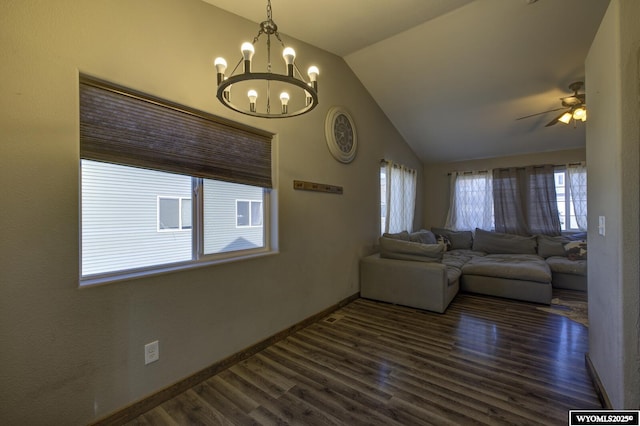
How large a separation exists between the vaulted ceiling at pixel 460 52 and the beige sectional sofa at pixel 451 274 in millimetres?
2037

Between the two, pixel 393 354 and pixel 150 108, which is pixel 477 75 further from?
pixel 150 108

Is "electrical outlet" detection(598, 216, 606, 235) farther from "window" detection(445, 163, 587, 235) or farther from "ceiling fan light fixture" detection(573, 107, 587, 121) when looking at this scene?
"window" detection(445, 163, 587, 235)

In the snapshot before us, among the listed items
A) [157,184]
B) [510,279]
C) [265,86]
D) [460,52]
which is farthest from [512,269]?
[157,184]

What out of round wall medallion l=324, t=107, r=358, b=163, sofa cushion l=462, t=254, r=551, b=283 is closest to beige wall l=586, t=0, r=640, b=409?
sofa cushion l=462, t=254, r=551, b=283

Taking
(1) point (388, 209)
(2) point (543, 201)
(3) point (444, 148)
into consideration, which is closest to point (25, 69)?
(1) point (388, 209)

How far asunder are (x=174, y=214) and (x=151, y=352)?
36.0 inches

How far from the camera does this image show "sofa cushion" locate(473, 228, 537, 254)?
187 inches

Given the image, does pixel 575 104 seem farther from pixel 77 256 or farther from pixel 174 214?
pixel 77 256

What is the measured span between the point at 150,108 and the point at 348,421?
231 cm

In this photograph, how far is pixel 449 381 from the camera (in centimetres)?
194

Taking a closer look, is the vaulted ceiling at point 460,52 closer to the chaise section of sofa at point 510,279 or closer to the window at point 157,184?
the window at point 157,184

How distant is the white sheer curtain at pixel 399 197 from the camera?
14.6ft

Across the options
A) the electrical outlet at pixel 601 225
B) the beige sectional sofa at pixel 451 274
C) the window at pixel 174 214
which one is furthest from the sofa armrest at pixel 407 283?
the window at pixel 174 214

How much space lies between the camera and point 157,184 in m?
1.87
